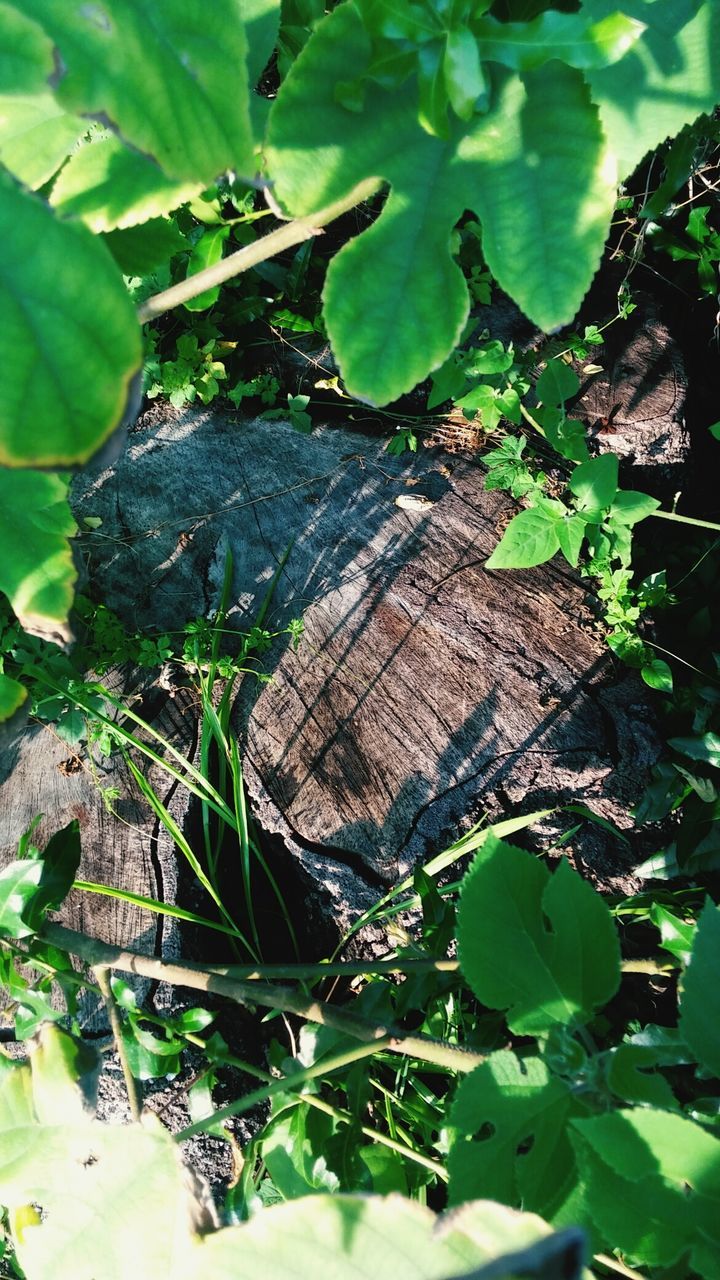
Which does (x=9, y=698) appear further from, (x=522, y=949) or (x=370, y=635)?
(x=370, y=635)

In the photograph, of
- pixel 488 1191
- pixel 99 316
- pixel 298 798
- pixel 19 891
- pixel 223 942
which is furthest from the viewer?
pixel 223 942

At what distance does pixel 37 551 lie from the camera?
0.68m

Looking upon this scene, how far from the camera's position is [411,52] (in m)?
0.46

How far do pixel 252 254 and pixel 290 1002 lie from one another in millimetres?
594

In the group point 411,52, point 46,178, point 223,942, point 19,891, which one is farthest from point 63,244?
point 223,942

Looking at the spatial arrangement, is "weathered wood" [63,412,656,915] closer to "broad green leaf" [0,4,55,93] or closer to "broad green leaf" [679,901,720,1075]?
"broad green leaf" [679,901,720,1075]

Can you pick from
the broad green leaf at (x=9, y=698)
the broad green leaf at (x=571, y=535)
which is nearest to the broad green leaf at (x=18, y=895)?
the broad green leaf at (x=9, y=698)

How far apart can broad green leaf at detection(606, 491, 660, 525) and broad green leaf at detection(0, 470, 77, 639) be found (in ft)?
3.68

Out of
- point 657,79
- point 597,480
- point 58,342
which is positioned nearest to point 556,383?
point 597,480

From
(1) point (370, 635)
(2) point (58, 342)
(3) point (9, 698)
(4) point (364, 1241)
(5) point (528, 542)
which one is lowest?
(1) point (370, 635)

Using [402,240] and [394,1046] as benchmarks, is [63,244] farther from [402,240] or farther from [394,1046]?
[394,1046]

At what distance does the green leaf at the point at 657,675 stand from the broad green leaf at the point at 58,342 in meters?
1.32

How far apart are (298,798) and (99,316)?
3.81ft

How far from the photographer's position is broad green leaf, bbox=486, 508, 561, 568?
141 centimetres
